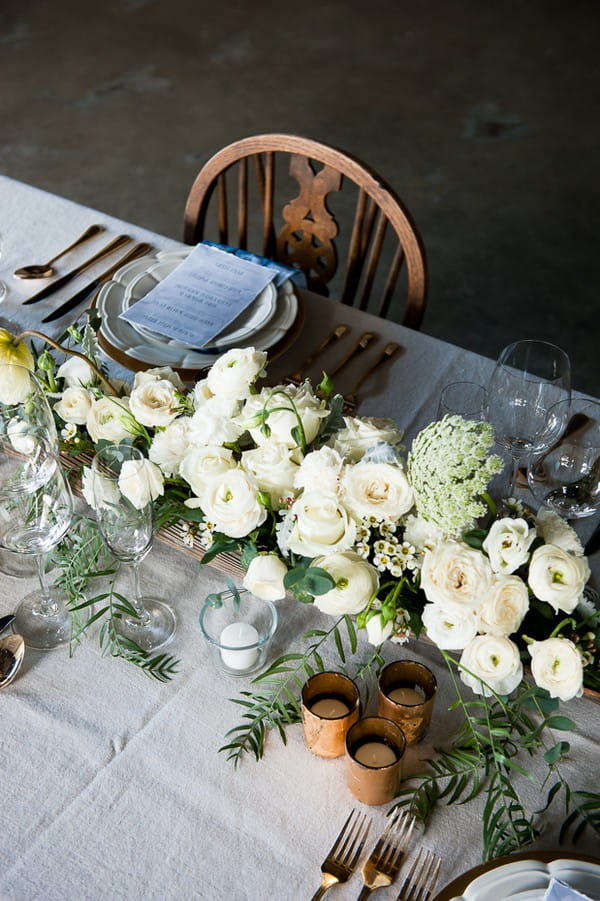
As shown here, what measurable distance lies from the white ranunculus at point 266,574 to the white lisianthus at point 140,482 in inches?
5.2

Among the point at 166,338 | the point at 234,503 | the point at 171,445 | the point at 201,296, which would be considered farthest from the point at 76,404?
the point at 201,296

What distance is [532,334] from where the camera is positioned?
10.3 feet

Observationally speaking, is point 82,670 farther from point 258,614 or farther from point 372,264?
point 372,264

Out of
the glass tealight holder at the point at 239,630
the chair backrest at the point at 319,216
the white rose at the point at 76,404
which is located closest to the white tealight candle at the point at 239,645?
the glass tealight holder at the point at 239,630

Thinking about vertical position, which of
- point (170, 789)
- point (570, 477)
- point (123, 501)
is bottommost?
point (170, 789)

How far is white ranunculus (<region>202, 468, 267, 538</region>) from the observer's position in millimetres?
942

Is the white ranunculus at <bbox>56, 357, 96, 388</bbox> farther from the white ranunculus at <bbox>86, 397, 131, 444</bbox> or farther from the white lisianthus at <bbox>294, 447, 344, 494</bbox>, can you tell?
the white lisianthus at <bbox>294, 447, 344, 494</bbox>

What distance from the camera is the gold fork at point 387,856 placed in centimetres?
90

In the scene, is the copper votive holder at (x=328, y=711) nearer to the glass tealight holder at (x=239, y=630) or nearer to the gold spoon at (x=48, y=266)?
the glass tealight holder at (x=239, y=630)

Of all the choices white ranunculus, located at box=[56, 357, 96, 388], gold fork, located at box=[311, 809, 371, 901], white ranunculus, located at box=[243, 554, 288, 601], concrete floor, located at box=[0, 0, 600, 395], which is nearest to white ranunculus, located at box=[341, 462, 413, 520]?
white ranunculus, located at box=[243, 554, 288, 601]

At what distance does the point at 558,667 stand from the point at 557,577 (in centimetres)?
9

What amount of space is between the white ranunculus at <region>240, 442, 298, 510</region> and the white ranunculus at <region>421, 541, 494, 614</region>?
183 mm

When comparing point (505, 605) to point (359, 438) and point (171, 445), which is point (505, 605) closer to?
point (359, 438)

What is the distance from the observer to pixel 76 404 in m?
1.12
